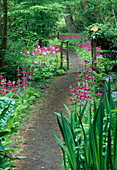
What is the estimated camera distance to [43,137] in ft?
15.1

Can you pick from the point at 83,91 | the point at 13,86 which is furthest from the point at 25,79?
the point at 83,91

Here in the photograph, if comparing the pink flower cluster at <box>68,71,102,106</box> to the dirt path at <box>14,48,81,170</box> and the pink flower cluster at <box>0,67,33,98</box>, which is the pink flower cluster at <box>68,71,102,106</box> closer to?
the dirt path at <box>14,48,81,170</box>

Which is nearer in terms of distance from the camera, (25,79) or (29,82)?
(29,82)

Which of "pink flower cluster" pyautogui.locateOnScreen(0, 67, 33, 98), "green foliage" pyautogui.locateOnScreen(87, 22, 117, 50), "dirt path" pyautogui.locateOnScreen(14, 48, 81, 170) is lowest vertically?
"dirt path" pyautogui.locateOnScreen(14, 48, 81, 170)

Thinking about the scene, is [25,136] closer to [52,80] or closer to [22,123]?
[22,123]

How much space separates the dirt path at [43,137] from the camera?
11.9 ft

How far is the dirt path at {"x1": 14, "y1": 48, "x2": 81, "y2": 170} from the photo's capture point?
3.62 meters

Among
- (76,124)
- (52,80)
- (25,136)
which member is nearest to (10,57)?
(52,80)

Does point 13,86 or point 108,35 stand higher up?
point 108,35

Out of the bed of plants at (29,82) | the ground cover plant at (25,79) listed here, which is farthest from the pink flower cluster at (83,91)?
the ground cover plant at (25,79)

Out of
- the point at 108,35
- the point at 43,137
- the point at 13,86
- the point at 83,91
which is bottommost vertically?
the point at 43,137

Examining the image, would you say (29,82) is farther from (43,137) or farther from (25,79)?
(43,137)

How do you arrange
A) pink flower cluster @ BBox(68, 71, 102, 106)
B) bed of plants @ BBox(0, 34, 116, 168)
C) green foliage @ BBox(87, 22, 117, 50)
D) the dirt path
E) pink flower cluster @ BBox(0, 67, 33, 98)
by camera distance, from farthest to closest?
green foliage @ BBox(87, 22, 117, 50), pink flower cluster @ BBox(0, 67, 33, 98), bed of plants @ BBox(0, 34, 116, 168), pink flower cluster @ BBox(68, 71, 102, 106), the dirt path

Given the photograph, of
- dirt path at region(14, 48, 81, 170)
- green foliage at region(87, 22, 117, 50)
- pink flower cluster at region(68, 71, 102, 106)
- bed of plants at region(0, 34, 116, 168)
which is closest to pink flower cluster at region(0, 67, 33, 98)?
→ bed of plants at region(0, 34, 116, 168)
